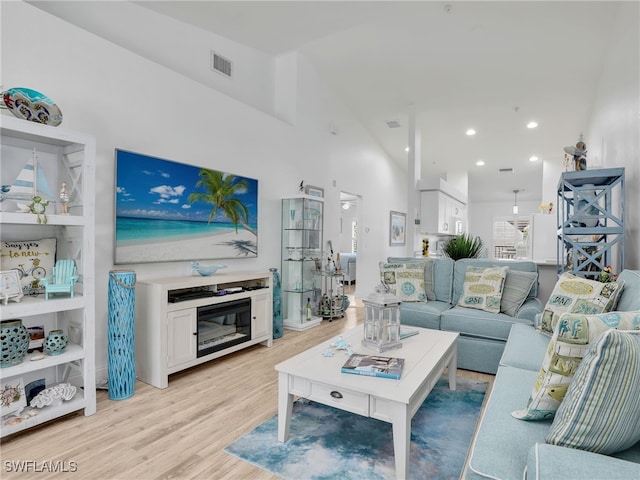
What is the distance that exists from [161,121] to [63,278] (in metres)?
1.64

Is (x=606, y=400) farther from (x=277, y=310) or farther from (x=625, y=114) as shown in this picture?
(x=277, y=310)

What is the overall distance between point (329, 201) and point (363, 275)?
1971 mm

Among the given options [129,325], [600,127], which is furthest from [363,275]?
[129,325]

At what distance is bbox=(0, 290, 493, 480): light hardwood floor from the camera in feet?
5.77

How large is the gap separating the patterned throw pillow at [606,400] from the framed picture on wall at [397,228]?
22.6ft

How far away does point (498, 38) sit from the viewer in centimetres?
398

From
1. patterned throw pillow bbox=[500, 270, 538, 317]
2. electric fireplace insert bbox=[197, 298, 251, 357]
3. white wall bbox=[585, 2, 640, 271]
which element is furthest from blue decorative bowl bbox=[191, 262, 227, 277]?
white wall bbox=[585, 2, 640, 271]

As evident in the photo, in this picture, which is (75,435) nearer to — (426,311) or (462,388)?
(462,388)

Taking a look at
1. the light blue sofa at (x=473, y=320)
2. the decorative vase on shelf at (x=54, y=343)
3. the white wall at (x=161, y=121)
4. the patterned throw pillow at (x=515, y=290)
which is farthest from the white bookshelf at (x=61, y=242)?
the patterned throw pillow at (x=515, y=290)

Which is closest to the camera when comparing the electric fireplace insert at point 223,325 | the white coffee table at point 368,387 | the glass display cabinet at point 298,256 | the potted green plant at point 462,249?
the white coffee table at point 368,387

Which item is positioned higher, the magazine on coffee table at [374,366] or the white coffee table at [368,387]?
the magazine on coffee table at [374,366]

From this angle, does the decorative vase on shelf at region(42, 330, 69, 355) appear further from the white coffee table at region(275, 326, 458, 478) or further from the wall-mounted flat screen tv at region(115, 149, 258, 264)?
the white coffee table at region(275, 326, 458, 478)

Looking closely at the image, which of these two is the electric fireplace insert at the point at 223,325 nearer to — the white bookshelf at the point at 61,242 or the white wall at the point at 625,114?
the white bookshelf at the point at 61,242

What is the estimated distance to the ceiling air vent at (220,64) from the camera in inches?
150
